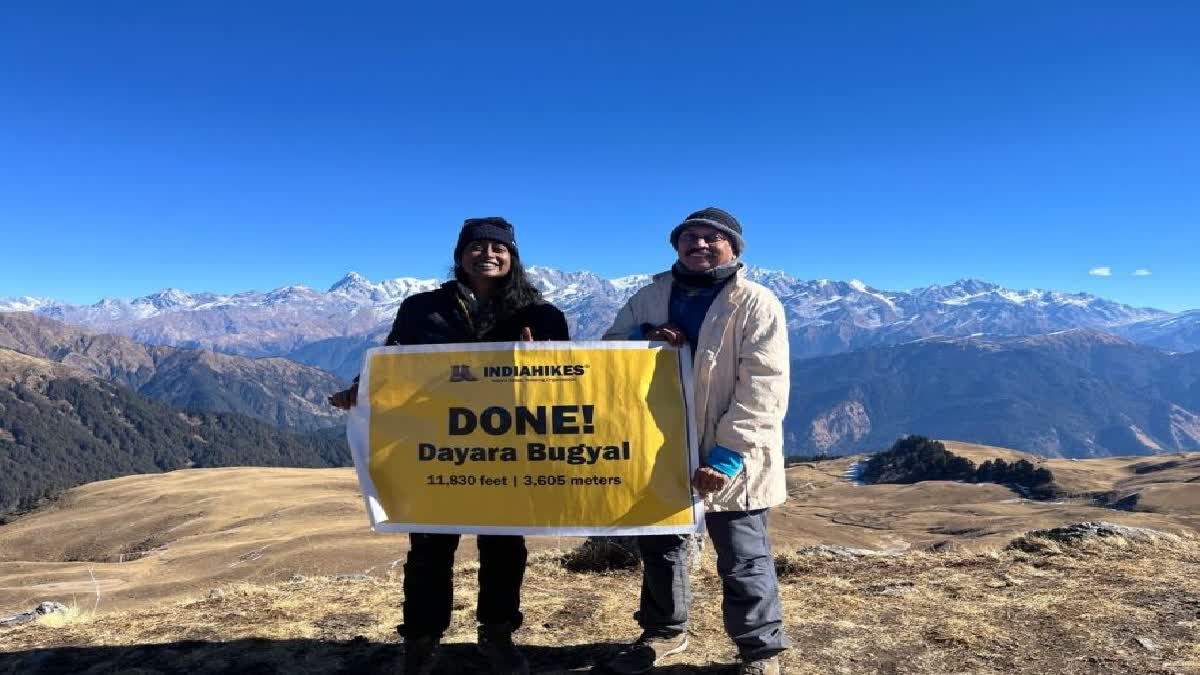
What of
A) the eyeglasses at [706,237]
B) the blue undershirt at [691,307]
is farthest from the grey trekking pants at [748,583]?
the eyeglasses at [706,237]

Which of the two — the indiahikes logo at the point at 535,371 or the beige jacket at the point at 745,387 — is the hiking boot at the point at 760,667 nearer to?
the beige jacket at the point at 745,387

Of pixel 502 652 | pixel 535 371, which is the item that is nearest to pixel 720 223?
pixel 535 371

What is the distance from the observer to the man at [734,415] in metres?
5.38

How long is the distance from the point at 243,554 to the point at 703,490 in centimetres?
3991

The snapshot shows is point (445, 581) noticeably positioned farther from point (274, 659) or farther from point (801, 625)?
point (801, 625)

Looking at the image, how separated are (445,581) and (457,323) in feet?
6.97

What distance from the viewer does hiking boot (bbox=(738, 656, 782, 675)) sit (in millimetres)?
5582

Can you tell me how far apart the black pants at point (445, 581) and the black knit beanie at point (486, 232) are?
2.37 metres

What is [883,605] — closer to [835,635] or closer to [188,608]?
[835,635]

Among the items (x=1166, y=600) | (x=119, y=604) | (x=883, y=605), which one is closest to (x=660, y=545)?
(x=883, y=605)

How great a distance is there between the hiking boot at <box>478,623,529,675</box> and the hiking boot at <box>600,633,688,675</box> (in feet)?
2.40

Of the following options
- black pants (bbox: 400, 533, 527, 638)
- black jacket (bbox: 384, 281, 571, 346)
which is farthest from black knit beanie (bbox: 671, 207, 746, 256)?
black pants (bbox: 400, 533, 527, 638)

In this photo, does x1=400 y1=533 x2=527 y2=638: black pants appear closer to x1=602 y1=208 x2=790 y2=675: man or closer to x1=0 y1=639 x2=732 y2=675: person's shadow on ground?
x1=0 y1=639 x2=732 y2=675: person's shadow on ground

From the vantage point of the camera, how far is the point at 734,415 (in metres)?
5.37
